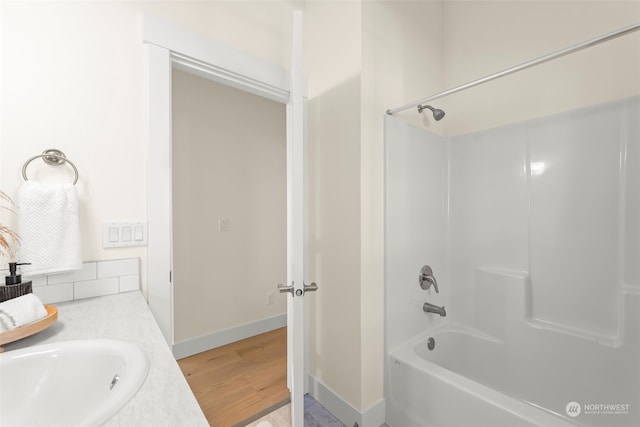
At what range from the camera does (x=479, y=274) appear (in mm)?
1832

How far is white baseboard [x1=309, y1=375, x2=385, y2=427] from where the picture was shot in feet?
4.63

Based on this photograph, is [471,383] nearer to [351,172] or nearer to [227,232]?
[351,172]

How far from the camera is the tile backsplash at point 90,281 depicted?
95 cm

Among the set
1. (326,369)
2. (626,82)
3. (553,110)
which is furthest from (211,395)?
(626,82)

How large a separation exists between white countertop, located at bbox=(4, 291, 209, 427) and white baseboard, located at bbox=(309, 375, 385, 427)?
3.77 feet

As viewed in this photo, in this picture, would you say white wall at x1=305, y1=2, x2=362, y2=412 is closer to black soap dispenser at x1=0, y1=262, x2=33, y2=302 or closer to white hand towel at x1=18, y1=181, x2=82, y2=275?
white hand towel at x1=18, y1=181, x2=82, y2=275

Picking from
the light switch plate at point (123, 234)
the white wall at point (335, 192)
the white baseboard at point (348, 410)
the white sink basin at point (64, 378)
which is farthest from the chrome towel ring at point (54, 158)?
the white baseboard at point (348, 410)

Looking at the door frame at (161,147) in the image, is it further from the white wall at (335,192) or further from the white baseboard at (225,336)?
the white baseboard at (225,336)

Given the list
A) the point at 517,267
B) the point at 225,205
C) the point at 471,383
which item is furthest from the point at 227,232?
the point at 517,267

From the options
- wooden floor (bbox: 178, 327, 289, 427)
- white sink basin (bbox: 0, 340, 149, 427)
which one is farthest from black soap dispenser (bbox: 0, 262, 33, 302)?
wooden floor (bbox: 178, 327, 289, 427)

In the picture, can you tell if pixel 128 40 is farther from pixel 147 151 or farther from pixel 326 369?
pixel 326 369

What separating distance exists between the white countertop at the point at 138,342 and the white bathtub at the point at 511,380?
1.16 meters

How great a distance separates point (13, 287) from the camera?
77 cm

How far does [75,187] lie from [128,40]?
2.10ft
